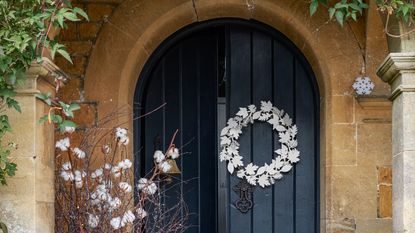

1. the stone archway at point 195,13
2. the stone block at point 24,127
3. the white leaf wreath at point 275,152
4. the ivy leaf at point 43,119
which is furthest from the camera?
the white leaf wreath at point 275,152

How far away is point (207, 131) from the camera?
6574 millimetres

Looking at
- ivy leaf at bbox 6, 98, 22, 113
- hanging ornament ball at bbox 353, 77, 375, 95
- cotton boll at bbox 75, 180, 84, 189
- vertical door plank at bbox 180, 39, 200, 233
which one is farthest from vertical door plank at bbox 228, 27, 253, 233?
ivy leaf at bbox 6, 98, 22, 113

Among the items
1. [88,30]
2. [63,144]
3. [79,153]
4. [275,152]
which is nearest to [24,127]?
[63,144]

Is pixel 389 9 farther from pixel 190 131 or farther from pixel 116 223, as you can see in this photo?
pixel 190 131

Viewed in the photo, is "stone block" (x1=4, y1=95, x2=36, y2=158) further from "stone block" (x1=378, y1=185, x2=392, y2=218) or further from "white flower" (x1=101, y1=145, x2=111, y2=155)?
"stone block" (x1=378, y1=185, x2=392, y2=218)

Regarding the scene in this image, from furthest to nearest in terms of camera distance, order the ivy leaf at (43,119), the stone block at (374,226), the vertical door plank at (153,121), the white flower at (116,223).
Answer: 1. the vertical door plank at (153,121)
2. the stone block at (374,226)
3. the white flower at (116,223)
4. the ivy leaf at (43,119)

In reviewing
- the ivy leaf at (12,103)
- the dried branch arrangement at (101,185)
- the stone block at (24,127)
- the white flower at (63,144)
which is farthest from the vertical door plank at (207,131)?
the ivy leaf at (12,103)

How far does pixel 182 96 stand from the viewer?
21.5 feet

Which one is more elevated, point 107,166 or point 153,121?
point 153,121

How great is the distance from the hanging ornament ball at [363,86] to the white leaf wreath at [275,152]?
0.60 meters

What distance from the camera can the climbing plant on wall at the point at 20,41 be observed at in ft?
14.5

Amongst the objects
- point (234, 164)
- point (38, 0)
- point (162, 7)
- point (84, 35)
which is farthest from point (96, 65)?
point (38, 0)

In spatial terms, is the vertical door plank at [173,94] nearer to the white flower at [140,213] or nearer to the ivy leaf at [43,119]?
the white flower at [140,213]

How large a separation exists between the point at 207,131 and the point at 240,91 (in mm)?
420
